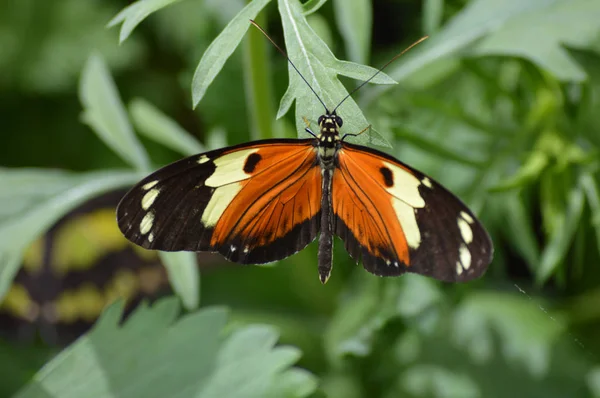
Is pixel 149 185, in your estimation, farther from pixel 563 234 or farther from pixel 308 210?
pixel 563 234

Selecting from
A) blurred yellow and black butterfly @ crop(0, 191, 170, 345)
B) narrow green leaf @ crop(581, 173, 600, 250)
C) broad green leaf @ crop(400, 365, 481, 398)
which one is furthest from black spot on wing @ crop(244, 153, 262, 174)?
blurred yellow and black butterfly @ crop(0, 191, 170, 345)

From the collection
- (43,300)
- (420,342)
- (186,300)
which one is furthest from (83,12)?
(420,342)

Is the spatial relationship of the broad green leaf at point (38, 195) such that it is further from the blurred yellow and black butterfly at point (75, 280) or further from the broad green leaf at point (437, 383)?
the broad green leaf at point (437, 383)

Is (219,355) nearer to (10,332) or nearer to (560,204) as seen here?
(560,204)

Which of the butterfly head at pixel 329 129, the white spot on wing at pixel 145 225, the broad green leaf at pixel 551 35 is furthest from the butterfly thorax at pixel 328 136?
the broad green leaf at pixel 551 35

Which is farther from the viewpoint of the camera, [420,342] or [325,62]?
[420,342]

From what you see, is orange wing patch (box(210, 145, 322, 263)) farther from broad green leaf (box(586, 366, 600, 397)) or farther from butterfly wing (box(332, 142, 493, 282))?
broad green leaf (box(586, 366, 600, 397))

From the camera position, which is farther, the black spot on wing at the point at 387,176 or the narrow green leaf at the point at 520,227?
the narrow green leaf at the point at 520,227
